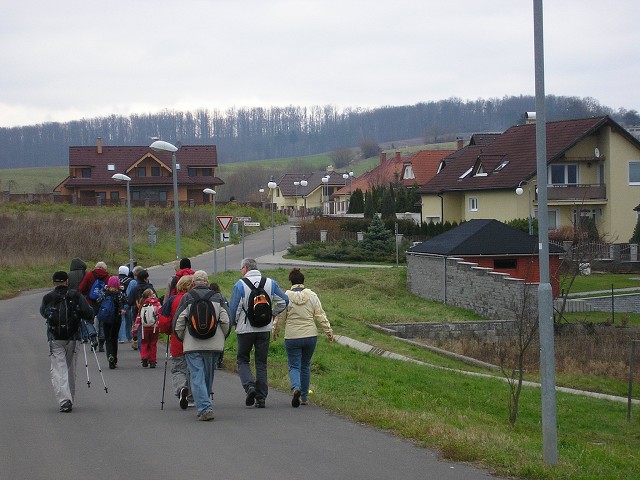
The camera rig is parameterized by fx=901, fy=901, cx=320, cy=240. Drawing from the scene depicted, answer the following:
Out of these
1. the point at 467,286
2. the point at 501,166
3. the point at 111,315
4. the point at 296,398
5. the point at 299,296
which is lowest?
the point at 467,286

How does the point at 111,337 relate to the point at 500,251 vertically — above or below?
below

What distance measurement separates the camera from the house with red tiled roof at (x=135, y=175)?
293 ft

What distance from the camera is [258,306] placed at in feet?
38.5

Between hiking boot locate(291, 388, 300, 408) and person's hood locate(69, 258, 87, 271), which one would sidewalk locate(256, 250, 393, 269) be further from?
hiking boot locate(291, 388, 300, 408)

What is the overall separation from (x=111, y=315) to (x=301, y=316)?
6043mm

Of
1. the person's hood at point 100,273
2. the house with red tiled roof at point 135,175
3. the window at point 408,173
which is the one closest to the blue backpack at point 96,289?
the person's hood at point 100,273

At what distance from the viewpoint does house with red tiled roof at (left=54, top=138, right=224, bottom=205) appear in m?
89.2

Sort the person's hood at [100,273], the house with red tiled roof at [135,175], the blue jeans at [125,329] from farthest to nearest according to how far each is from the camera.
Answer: the house with red tiled roof at [135,175] → the blue jeans at [125,329] → the person's hood at [100,273]

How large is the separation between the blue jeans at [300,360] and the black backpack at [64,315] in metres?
2.85

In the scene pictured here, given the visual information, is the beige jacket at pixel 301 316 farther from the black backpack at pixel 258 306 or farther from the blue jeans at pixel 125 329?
the blue jeans at pixel 125 329

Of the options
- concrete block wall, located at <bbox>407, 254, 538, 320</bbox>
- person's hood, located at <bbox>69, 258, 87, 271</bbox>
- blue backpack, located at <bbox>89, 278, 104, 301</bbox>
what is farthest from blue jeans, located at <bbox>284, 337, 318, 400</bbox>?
concrete block wall, located at <bbox>407, 254, 538, 320</bbox>

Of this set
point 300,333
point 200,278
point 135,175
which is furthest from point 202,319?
point 135,175

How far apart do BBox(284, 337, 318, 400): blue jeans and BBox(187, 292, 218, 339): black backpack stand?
4.53ft

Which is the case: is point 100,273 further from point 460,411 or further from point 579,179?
point 579,179
